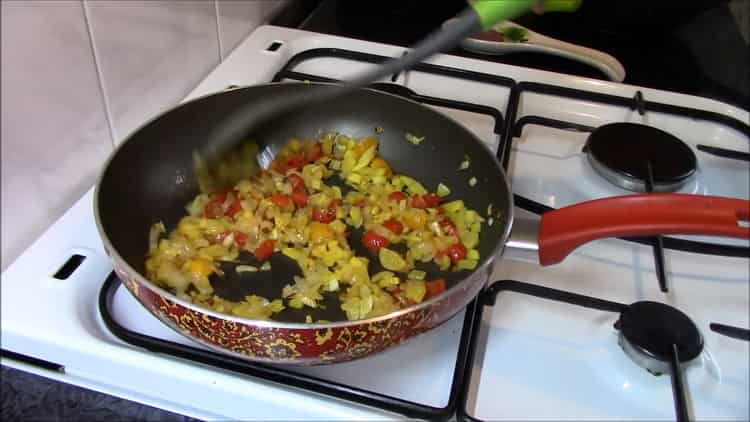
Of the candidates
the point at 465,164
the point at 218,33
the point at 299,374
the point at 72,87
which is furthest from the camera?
the point at 218,33

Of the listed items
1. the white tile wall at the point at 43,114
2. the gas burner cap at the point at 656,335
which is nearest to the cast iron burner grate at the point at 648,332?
the gas burner cap at the point at 656,335

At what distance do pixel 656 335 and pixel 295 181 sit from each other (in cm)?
37

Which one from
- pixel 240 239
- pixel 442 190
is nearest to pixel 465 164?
pixel 442 190

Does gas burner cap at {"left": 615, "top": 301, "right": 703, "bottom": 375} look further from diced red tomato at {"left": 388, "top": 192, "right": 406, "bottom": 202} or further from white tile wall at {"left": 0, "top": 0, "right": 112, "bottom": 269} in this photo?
white tile wall at {"left": 0, "top": 0, "right": 112, "bottom": 269}

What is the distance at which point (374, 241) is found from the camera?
25.6 inches

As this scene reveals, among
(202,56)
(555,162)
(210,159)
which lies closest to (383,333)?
(210,159)

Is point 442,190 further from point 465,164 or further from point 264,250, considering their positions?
point 264,250

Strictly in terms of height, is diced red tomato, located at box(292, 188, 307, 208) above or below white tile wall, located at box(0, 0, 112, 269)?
below

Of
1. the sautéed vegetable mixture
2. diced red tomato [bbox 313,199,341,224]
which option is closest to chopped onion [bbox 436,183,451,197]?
the sautéed vegetable mixture

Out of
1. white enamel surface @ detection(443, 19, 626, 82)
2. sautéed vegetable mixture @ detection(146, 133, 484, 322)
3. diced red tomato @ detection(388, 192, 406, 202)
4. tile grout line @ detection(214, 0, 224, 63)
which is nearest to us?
sautéed vegetable mixture @ detection(146, 133, 484, 322)

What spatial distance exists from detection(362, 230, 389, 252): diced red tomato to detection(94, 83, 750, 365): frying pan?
14mm

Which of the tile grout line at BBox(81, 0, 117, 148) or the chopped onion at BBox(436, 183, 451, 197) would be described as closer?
the tile grout line at BBox(81, 0, 117, 148)

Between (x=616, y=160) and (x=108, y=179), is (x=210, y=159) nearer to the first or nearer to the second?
(x=108, y=179)

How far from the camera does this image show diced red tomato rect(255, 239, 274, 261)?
0.64 metres
